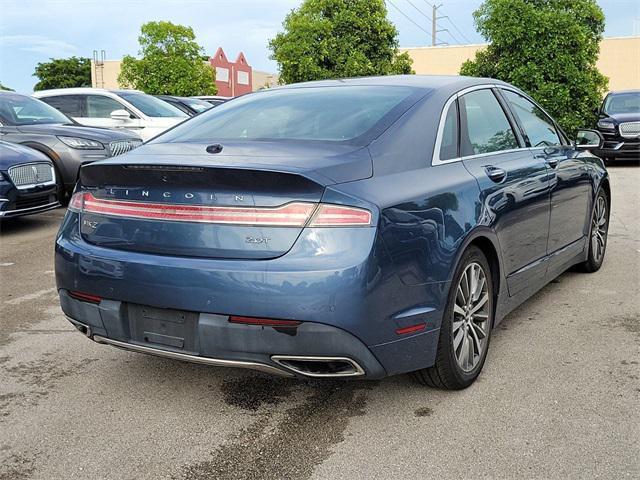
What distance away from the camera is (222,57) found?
3528 cm

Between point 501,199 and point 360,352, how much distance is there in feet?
4.57

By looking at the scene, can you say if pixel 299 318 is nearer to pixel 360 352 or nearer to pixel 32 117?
pixel 360 352

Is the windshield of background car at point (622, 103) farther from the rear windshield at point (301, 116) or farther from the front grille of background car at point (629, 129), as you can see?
the rear windshield at point (301, 116)

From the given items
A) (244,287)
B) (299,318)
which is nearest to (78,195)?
(244,287)

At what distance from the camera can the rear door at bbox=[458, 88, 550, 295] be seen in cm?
371

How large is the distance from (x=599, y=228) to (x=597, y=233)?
0.08m

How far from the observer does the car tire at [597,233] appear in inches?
222

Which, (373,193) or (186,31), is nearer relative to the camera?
(373,193)

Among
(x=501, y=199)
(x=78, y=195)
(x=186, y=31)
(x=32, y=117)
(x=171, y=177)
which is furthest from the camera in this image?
(x=186, y=31)

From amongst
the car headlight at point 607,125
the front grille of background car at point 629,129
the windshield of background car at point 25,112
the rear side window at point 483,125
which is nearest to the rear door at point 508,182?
the rear side window at point 483,125

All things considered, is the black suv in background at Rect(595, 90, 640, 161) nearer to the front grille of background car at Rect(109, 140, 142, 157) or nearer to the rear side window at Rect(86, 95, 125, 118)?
the rear side window at Rect(86, 95, 125, 118)

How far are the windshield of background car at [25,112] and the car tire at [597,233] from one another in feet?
23.3

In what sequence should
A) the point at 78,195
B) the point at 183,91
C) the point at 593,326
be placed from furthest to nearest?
the point at 183,91, the point at 593,326, the point at 78,195

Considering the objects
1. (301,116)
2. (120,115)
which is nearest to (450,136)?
(301,116)
